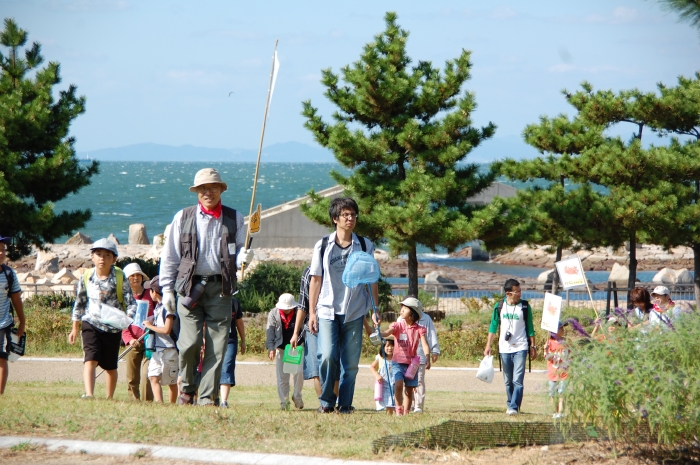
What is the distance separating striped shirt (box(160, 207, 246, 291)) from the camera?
7285mm

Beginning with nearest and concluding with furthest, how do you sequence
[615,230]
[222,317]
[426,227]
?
[222,317], [426,227], [615,230]

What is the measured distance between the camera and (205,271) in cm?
729

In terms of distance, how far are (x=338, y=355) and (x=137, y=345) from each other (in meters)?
2.44

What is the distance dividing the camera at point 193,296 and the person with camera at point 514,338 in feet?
11.9

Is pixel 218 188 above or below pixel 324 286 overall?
above

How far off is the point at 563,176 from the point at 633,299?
14.4 metres

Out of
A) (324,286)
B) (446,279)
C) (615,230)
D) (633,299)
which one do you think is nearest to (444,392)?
(633,299)

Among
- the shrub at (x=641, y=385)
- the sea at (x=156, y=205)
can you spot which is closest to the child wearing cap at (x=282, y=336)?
the shrub at (x=641, y=385)

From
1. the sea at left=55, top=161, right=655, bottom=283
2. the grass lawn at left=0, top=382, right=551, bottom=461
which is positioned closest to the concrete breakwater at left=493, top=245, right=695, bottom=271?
the sea at left=55, top=161, right=655, bottom=283

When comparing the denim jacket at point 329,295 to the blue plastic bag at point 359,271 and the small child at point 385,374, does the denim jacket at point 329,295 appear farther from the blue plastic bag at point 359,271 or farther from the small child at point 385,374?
the small child at point 385,374

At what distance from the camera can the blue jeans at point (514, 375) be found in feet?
31.3

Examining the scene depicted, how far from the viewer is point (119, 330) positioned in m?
8.29

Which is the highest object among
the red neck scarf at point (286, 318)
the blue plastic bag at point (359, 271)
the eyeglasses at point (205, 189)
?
the eyeglasses at point (205, 189)

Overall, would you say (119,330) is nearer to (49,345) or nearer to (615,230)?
(49,345)
